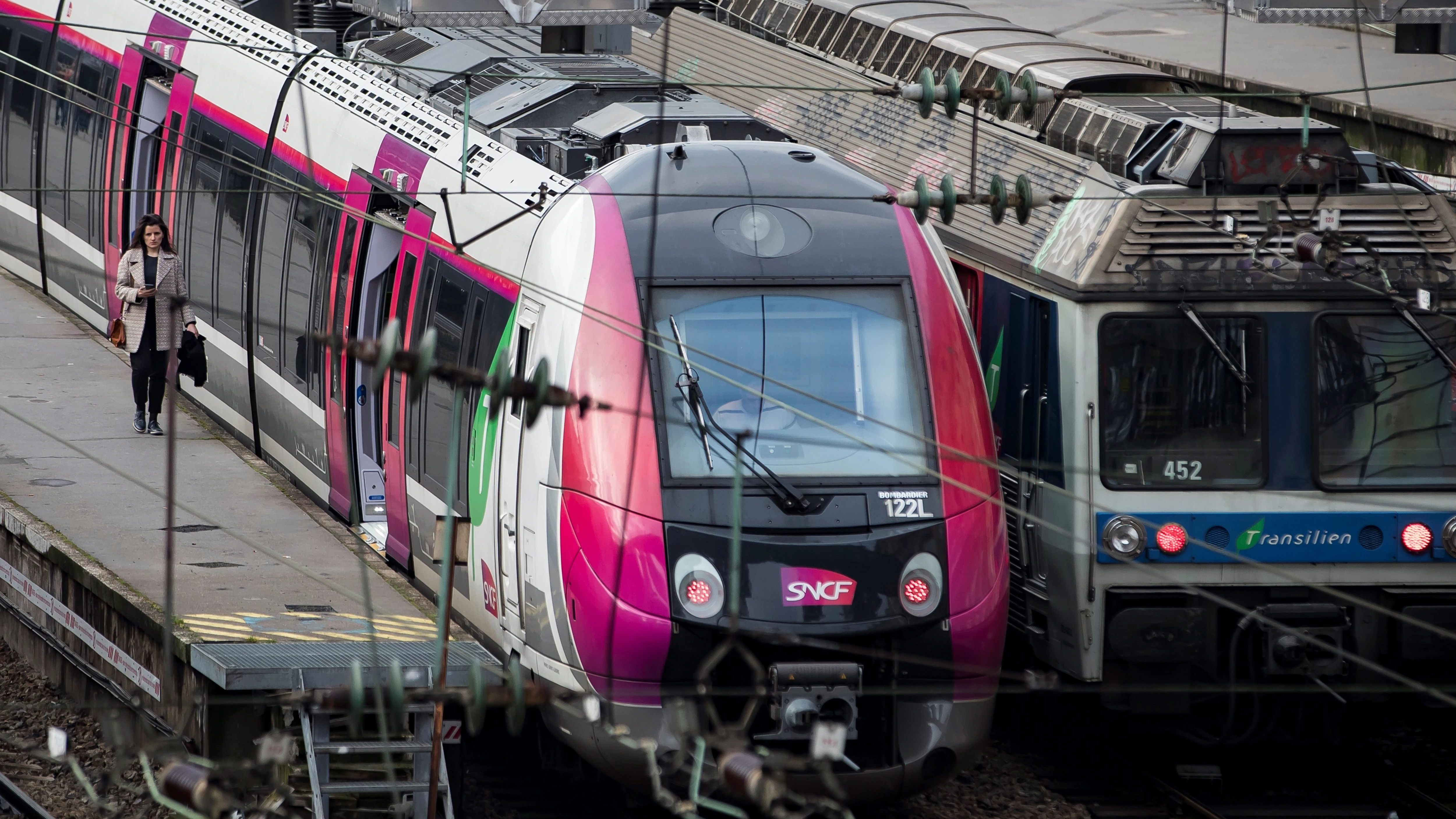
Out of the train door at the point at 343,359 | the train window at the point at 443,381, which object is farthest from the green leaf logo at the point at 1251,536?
the train door at the point at 343,359

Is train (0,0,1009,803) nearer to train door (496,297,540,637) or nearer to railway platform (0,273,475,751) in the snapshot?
train door (496,297,540,637)

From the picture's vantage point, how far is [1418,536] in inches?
376

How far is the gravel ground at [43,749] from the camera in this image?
384 inches

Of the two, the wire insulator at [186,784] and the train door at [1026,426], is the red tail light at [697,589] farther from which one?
the wire insulator at [186,784]

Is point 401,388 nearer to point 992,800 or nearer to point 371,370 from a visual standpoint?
point 371,370

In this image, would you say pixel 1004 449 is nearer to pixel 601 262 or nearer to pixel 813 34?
pixel 601 262

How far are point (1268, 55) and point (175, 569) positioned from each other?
19593 mm

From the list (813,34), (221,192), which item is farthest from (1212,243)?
(221,192)

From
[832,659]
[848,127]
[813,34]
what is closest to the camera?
[832,659]

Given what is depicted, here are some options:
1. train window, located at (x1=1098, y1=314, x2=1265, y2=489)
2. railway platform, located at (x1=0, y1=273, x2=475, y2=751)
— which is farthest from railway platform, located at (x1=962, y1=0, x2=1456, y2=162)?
railway platform, located at (x1=0, y1=273, x2=475, y2=751)

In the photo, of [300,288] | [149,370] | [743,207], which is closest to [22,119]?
[149,370]

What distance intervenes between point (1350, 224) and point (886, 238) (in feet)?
7.84

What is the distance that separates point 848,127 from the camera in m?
12.3

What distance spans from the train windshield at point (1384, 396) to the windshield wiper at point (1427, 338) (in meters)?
0.03
